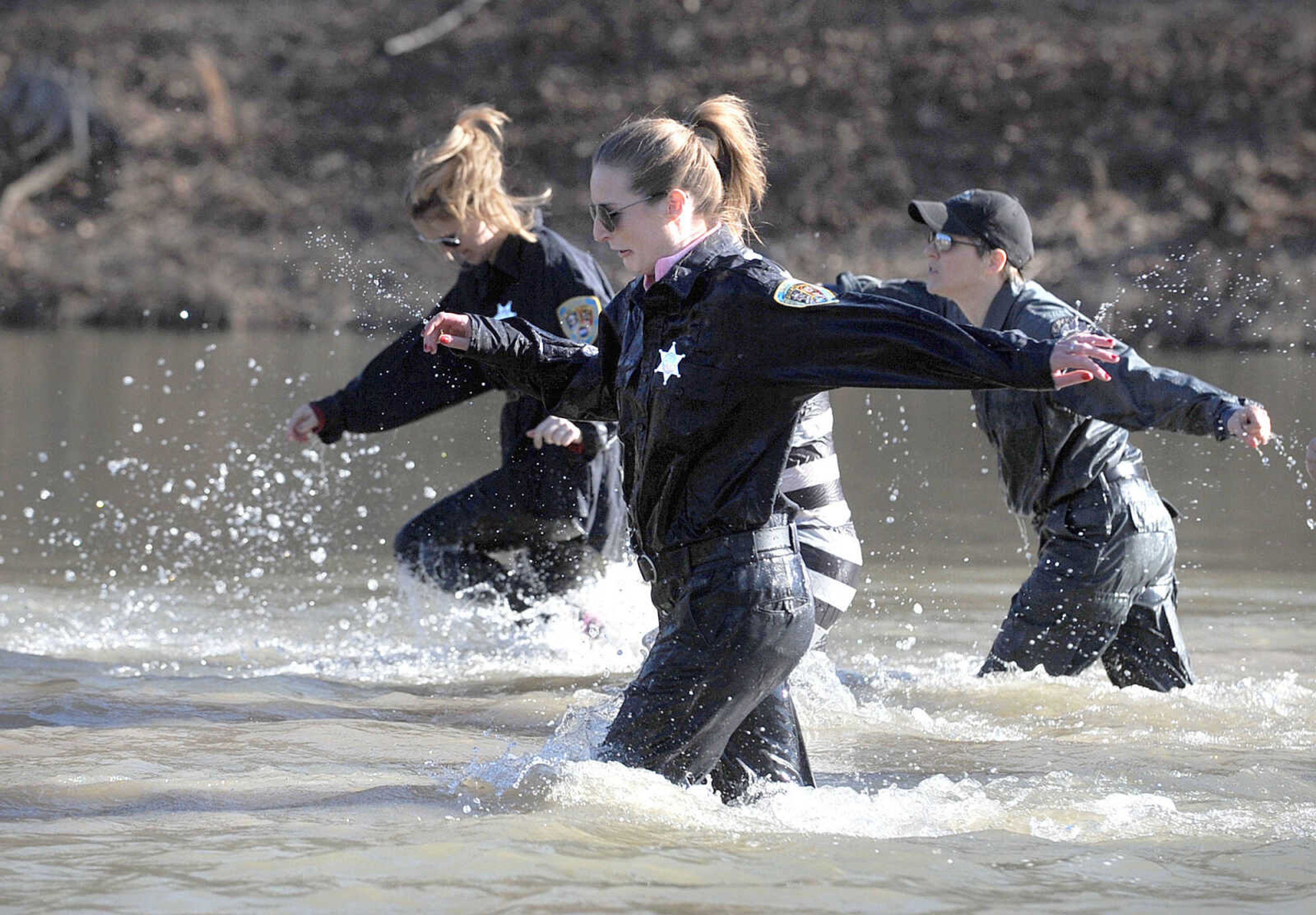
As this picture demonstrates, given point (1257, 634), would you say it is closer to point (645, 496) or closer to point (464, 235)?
point (464, 235)

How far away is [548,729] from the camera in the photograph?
552 centimetres

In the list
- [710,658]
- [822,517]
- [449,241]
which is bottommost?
[710,658]

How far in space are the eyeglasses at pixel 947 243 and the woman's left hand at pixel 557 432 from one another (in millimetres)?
1324

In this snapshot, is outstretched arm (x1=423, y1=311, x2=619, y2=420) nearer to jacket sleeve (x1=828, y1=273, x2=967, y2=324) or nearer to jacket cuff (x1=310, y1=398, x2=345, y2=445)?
jacket sleeve (x1=828, y1=273, x2=967, y2=324)

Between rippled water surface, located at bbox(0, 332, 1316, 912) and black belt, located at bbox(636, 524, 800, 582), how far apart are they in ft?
1.57

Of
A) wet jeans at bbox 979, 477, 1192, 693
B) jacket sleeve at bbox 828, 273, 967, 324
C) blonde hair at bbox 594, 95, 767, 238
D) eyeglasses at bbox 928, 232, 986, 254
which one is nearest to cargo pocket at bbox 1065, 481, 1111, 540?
wet jeans at bbox 979, 477, 1192, 693

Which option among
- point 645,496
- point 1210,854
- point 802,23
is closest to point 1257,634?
point 1210,854

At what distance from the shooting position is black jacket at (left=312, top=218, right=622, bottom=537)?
6.19 metres

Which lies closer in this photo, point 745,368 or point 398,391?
point 745,368

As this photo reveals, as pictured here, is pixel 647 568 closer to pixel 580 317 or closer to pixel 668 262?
pixel 668 262

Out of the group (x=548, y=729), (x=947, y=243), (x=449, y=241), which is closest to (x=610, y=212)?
(x=947, y=243)

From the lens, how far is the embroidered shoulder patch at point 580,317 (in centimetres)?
611

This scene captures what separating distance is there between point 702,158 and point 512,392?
96.0 inches

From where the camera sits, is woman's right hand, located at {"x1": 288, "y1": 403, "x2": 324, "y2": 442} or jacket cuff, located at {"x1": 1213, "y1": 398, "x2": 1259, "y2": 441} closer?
jacket cuff, located at {"x1": 1213, "y1": 398, "x2": 1259, "y2": 441}
